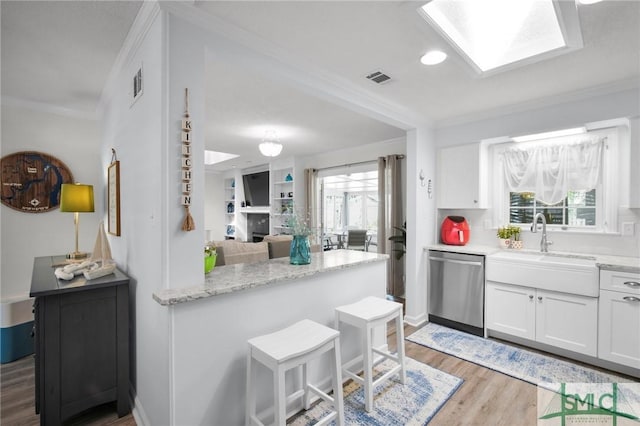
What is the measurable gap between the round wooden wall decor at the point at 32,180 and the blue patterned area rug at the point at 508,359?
4.18 m

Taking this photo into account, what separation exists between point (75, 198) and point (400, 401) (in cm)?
320

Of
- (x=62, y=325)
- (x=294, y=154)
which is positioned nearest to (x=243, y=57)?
(x=62, y=325)

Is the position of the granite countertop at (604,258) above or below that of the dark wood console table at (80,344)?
above

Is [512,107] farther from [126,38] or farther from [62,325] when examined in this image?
[62,325]

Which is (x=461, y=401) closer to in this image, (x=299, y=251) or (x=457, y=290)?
(x=457, y=290)

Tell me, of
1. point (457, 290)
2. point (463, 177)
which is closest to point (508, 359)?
point (457, 290)

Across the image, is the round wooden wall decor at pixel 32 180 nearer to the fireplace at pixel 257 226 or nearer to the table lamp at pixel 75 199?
the table lamp at pixel 75 199

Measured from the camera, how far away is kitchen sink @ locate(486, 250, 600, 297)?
2.57m

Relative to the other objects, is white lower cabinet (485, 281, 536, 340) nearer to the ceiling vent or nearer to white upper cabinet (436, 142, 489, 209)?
white upper cabinet (436, 142, 489, 209)

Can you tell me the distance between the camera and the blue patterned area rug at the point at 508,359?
241cm

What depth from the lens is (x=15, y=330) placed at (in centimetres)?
269

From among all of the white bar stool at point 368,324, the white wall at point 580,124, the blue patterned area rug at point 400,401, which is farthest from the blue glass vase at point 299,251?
the white wall at point 580,124

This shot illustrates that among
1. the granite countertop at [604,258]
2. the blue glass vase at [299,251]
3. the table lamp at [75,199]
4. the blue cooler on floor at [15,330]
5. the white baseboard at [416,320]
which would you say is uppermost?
the table lamp at [75,199]

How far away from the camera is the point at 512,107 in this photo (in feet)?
10.2
